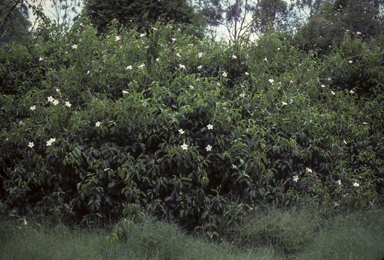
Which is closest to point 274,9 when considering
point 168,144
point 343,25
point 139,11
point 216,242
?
point 343,25

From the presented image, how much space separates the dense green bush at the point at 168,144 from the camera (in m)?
3.48

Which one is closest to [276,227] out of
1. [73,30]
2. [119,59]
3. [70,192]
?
[70,192]

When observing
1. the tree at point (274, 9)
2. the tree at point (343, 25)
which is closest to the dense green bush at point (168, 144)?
the tree at point (343, 25)

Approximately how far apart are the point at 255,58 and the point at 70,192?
139 inches

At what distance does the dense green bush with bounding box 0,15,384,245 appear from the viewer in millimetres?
3477

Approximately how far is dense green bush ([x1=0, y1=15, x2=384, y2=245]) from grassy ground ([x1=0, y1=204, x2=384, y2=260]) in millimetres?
176

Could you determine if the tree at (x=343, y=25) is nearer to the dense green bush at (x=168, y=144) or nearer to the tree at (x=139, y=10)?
the tree at (x=139, y=10)

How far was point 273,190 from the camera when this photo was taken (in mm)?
3820

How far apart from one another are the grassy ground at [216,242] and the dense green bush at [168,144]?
18 centimetres

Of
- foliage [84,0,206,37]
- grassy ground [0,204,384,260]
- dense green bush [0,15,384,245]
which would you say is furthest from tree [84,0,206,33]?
grassy ground [0,204,384,260]

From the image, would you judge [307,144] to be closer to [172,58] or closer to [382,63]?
[172,58]

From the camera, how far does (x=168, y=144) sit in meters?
3.54

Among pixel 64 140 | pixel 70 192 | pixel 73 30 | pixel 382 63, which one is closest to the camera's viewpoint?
pixel 64 140

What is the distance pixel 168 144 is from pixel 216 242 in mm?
1149
